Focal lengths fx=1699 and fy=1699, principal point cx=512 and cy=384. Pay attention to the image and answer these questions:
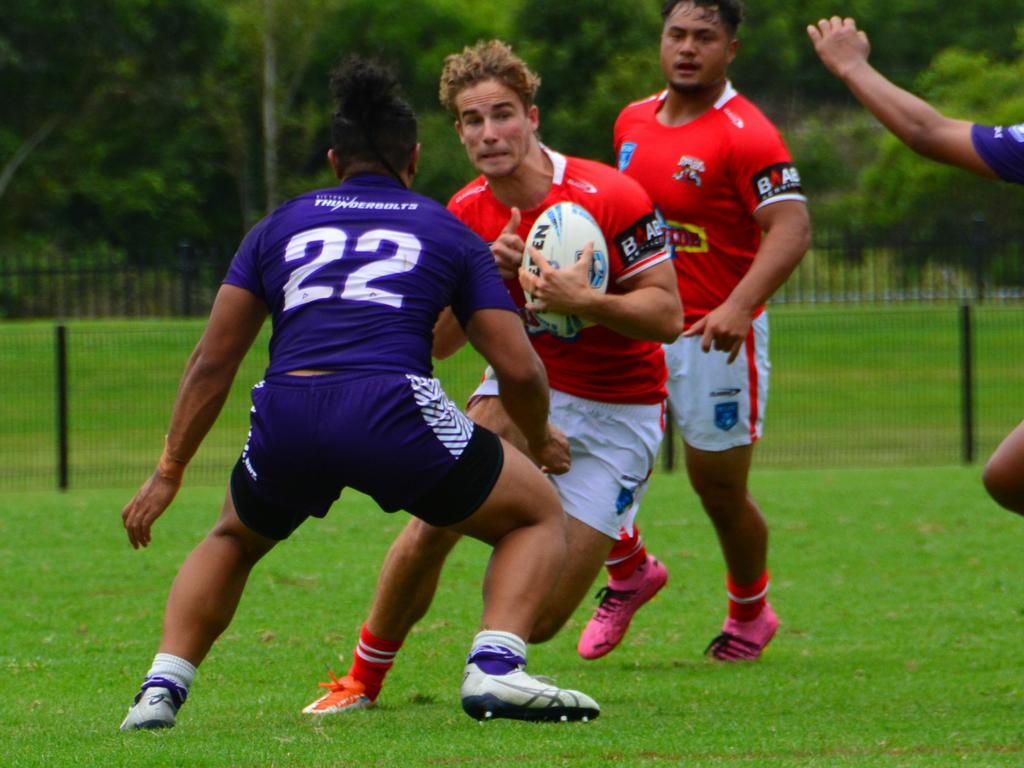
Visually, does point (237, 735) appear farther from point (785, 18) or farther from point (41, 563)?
point (785, 18)

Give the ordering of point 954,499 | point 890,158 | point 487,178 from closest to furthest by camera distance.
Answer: point 487,178
point 954,499
point 890,158

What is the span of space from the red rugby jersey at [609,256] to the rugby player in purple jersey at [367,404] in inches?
35.1

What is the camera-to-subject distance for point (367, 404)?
4.98 m

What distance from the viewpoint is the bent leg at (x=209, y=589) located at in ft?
17.6

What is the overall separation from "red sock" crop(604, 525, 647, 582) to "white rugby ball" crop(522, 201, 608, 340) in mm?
1746

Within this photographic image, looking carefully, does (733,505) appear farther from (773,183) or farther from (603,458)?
(773,183)

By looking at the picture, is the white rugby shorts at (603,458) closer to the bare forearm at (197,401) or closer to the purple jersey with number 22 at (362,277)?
the purple jersey with number 22 at (362,277)

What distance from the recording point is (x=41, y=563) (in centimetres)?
1044

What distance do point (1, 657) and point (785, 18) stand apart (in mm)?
62649

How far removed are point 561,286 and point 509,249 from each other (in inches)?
12.3

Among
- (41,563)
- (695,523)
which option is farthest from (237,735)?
(695,523)

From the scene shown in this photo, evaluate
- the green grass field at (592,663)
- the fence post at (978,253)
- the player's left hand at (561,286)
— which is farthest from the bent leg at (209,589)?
the fence post at (978,253)

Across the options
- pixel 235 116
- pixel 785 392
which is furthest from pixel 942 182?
pixel 785 392

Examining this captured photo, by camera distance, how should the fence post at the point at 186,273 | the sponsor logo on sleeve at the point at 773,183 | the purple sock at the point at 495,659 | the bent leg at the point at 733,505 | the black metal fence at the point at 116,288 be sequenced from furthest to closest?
the black metal fence at the point at 116,288 < the fence post at the point at 186,273 < the bent leg at the point at 733,505 < the sponsor logo on sleeve at the point at 773,183 < the purple sock at the point at 495,659
